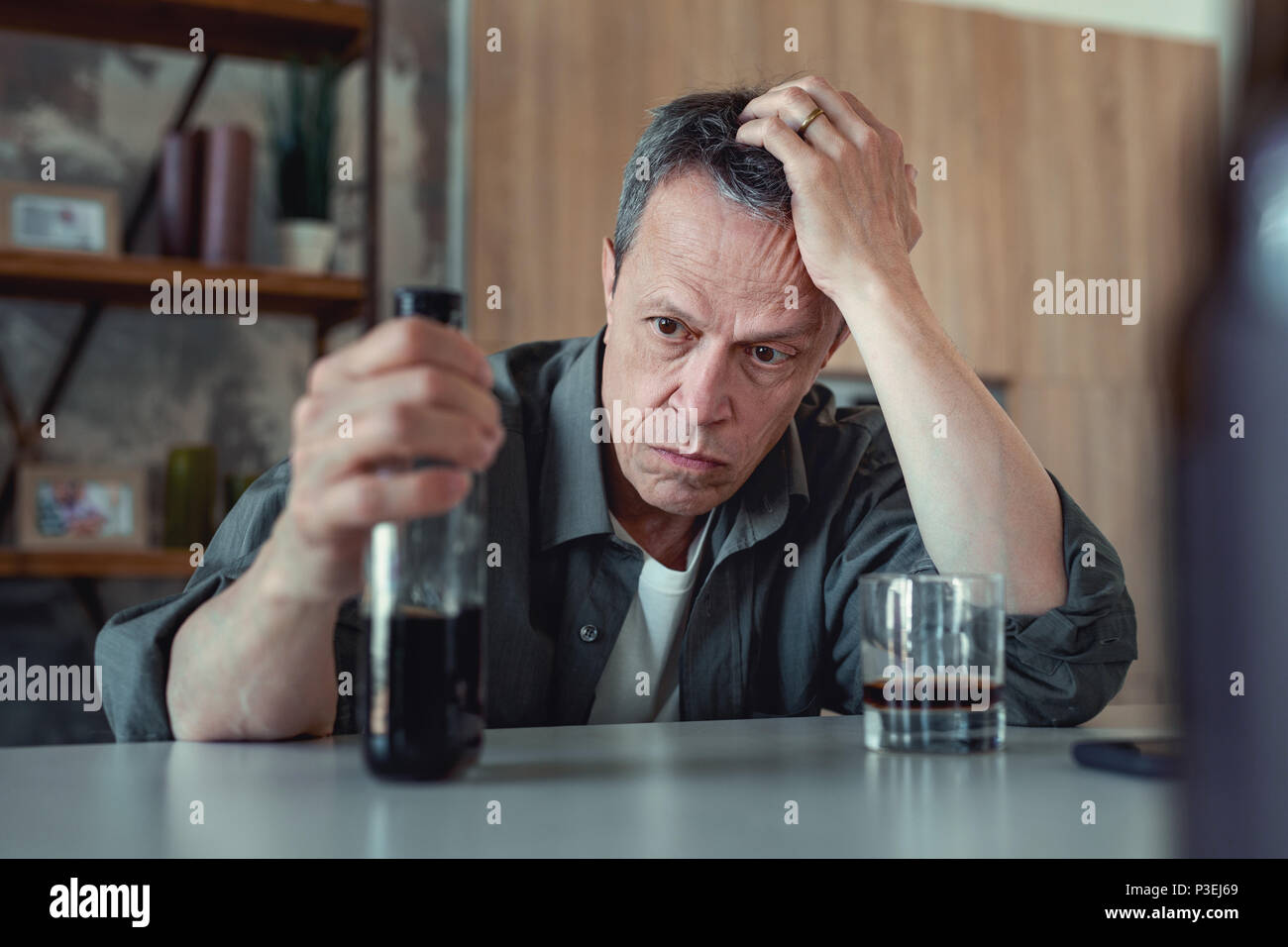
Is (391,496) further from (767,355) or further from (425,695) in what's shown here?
(767,355)

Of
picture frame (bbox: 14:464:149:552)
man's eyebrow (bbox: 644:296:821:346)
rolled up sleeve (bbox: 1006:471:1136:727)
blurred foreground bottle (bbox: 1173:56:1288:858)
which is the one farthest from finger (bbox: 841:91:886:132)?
picture frame (bbox: 14:464:149:552)

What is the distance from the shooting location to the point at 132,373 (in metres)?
2.25

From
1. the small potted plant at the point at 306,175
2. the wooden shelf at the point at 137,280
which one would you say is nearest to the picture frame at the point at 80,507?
the wooden shelf at the point at 137,280

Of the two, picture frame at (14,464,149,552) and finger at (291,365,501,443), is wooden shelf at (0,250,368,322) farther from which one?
finger at (291,365,501,443)

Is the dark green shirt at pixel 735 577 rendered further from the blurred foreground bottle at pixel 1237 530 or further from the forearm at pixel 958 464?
the blurred foreground bottle at pixel 1237 530

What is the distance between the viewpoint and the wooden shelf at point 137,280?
6.46 feet

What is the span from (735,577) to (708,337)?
27 cm

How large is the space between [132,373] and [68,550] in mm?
398

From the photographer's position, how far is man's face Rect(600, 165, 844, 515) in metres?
1.13

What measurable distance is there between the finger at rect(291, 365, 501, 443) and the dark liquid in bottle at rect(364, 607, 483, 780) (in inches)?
4.4

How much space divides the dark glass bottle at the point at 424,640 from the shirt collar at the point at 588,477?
0.54m

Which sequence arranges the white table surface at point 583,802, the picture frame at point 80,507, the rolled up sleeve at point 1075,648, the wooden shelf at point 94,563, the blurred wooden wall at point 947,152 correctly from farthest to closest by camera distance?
1. the blurred wooden wall at point 947,152
2. the picture frame at point 80,507
3. the wooden shelf at point 94,563
4. the rolled up sleeve at point 1075,648
5. the white table surface at point 583,802

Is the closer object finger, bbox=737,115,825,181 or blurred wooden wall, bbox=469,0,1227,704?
finger, bbox=737,115,825,181
